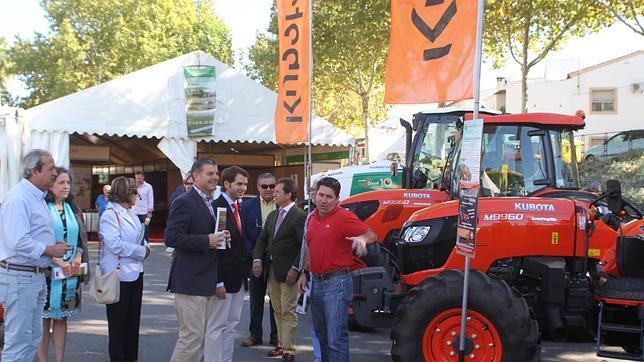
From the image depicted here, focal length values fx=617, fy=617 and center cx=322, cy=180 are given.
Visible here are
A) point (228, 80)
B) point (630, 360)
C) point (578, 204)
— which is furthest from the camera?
point (228, 80)

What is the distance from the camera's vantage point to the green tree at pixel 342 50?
2362cm

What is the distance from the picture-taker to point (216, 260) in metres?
4.68

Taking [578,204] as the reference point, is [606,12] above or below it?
above

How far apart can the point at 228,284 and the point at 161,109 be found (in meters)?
12.0

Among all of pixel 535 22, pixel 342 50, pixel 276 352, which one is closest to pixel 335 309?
pixel 276 352

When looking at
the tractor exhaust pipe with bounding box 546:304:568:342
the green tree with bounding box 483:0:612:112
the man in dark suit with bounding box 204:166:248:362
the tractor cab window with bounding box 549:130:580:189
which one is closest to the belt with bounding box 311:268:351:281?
the man in dark suit with bounding box 204:166:248:362

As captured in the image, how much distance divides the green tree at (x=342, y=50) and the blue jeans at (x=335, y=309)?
19.5 metres

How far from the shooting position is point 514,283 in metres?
5.50

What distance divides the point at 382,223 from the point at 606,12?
1447 cm

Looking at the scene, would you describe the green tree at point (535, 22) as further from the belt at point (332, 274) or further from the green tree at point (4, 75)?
the green tree at point (4, 75)

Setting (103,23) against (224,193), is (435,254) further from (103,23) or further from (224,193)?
(103,23)

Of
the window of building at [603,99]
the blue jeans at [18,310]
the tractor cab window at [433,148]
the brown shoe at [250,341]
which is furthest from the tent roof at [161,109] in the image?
the window of building at [603,99]

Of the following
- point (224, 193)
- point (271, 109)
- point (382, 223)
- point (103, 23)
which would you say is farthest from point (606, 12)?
point (103, 23)

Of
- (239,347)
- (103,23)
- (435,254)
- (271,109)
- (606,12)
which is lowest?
(239,347)
